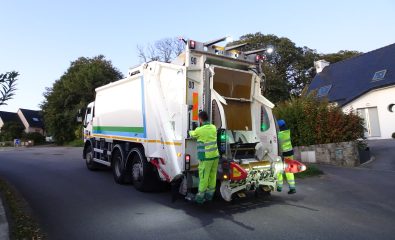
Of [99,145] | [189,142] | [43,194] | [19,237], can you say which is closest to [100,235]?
[19,237]

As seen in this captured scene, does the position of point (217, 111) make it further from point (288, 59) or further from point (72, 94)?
point (288, 59)

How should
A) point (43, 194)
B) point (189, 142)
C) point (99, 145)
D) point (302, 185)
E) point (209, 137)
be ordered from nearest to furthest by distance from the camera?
1. point (209, 137)
2. point (189, 142)
3. point (43, 194)
4. point (302, 185)
5. point (99, 145)

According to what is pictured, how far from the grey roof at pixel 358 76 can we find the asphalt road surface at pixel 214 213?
1469 centimetres

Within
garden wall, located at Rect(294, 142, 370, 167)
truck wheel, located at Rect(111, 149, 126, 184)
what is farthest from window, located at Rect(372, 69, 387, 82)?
truck wheel, located at Rect(111, 149, 126, 184)

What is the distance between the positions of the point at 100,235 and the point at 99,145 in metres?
6.22

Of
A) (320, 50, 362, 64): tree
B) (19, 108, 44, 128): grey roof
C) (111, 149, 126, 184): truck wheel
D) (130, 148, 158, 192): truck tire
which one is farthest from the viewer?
(19, 108, 44, 128): grey roof

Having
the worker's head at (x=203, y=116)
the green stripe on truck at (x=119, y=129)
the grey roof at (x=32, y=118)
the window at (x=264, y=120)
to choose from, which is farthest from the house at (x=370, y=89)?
the grey roof at (x=32, y=118)

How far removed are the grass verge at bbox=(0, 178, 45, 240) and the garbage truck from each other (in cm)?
253

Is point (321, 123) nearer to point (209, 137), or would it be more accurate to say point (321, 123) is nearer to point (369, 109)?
point (209, 137)

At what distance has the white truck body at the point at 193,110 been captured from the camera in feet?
22.1

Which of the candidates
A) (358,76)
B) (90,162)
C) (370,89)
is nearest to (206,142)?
(90,162)

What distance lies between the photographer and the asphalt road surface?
16.9 ft

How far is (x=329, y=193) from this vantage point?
820cm

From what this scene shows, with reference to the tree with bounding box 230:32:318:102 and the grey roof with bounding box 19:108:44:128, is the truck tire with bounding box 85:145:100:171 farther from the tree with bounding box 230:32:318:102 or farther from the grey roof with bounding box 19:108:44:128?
the grey roof with bounding box 19:108:44:128
